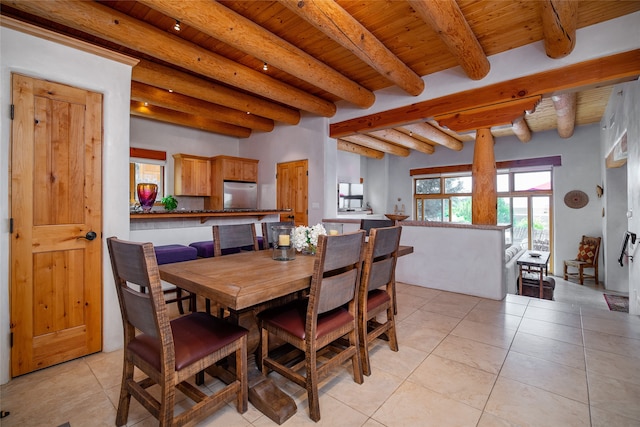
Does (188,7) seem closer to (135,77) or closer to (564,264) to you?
(135,77)

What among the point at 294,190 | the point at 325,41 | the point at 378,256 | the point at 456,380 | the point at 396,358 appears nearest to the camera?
the point at 456,380

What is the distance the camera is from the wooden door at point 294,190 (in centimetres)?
539

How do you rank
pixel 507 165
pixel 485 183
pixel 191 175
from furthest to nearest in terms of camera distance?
pixel 507 165
pixel 191 175
pixel 485 183

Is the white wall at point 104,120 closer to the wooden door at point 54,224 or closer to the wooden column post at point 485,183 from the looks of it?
the wooden door at point 54,224

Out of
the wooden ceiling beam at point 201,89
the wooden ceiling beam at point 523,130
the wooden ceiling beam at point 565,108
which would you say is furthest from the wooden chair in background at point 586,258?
the wooden ceiling beam at point 201,89

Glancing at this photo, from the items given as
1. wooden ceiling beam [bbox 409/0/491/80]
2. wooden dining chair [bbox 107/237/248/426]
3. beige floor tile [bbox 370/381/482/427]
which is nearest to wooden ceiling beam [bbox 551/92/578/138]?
wooden ceiling beam [bbox 409/0/491/80]

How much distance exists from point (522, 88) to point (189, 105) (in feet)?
14.9

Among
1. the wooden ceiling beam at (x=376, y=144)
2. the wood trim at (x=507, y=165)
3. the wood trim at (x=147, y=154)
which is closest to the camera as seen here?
the wood trim at (x=147, y=154)

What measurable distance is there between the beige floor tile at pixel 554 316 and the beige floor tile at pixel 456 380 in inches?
54.7

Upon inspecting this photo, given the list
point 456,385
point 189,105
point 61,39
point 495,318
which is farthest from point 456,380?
point 189,105

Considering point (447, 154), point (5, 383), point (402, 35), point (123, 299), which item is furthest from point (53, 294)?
point (447, 154)

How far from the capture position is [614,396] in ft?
5.51

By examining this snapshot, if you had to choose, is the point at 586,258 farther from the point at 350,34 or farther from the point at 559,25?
the point at 350,34

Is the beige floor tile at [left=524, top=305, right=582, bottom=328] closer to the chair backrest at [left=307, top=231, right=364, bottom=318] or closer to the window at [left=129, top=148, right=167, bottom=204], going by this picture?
the chair backrest at [left=307, top=231, right=364, bottom=318]
